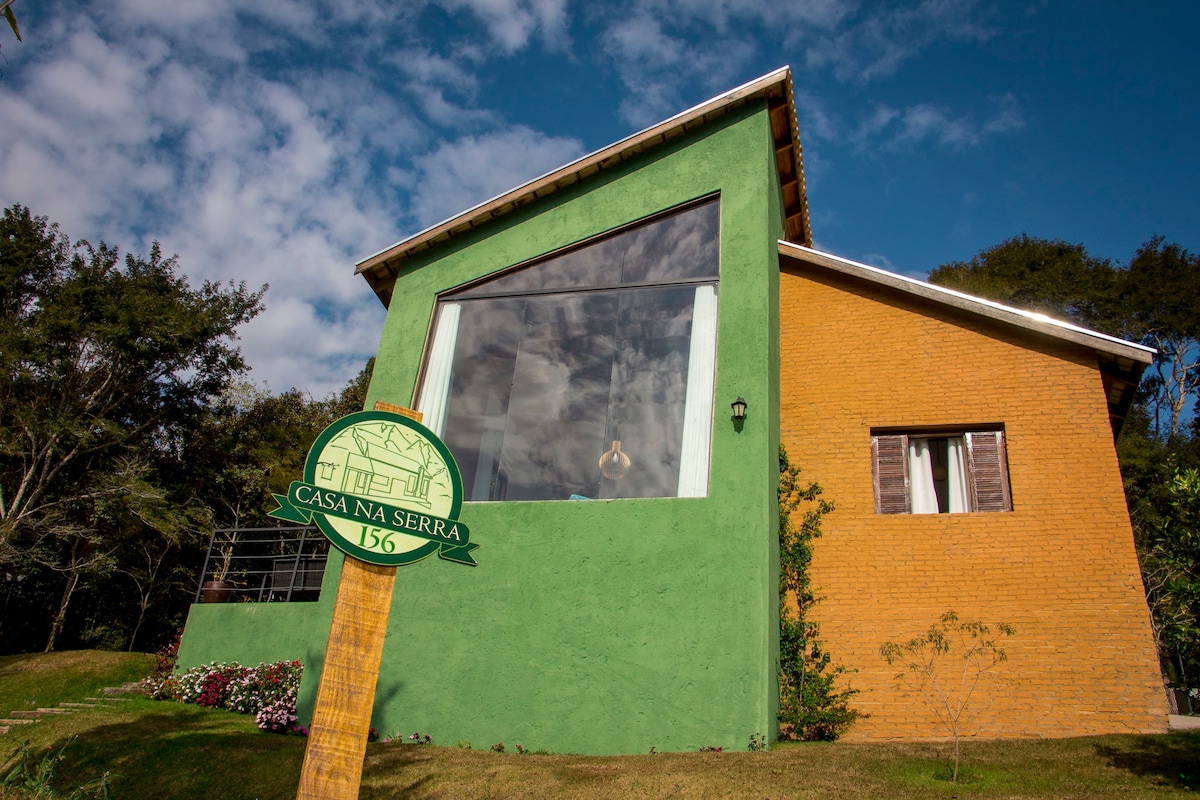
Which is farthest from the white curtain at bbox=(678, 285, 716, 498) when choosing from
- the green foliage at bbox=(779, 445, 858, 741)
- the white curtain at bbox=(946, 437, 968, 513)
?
the white curtain at bbox=(946, 437, 968, 513)

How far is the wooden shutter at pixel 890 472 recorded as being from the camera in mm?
10070

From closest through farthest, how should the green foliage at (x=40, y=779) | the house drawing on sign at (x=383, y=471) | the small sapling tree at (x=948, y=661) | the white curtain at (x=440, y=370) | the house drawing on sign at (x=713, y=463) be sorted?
the house drawing on sign at (x=383, y=471) < the green foliage at (x=40, y=779) < the house drawing on sign at (x=713, y=463) < the small sapling tree at (x=948, y=661) < the white curtain at (x=440, y=370)

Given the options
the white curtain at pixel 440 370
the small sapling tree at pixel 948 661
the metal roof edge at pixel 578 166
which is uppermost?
the metal roof edge at pixel 578 166

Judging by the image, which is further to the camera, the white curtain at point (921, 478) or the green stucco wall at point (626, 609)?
the white curtain at point (921, 478)

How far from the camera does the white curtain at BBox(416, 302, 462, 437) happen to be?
10.8 metres

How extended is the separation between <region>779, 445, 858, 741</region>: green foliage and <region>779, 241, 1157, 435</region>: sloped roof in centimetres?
287

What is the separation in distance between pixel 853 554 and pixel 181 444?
2350cm

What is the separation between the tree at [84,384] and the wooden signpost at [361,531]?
1979cm

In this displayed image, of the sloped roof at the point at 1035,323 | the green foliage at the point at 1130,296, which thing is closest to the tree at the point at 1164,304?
the green foliage at the point at 1130,296

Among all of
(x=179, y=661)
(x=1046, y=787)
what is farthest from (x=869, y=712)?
(x=179, y=661)

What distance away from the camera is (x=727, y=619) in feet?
27.2

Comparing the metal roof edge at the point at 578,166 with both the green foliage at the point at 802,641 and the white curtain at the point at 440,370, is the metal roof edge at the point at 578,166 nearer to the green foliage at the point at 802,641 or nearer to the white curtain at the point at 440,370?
the white curtain at the point at 440,370

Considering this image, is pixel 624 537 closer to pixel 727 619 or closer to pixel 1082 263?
pixel 727 619

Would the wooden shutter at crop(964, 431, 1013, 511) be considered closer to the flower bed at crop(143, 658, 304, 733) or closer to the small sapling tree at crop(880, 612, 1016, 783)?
the small sapling tree at crop(880, 612, 1016, 783)
